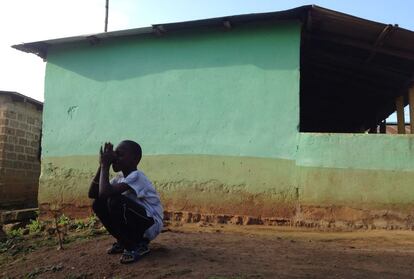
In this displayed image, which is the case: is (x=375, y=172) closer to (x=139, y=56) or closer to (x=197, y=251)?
(x=197, y=251)

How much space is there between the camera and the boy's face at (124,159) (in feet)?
14.4

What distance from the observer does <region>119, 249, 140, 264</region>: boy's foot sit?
13.8 feet

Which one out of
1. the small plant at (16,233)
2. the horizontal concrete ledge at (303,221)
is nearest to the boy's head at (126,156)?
the horizontal concrete ledge at (303,221)

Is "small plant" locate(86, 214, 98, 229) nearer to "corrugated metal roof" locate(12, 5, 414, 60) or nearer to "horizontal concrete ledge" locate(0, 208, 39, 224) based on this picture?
"horizontal concrete ledge" locate(0, 208, 39, 224)

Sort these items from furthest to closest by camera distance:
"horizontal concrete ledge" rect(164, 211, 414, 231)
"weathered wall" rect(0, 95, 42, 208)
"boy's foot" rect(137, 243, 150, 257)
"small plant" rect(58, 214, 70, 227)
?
"weathered wall" rect(0, 95, 42, 208) → "small plant" rect(58, 214, 70, 227) → "horizontal concrete ledge" rect(164, 211, 414, 231) → "boy's foot" rect(137, 243, 150, 257)

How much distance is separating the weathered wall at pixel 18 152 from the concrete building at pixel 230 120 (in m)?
2.63

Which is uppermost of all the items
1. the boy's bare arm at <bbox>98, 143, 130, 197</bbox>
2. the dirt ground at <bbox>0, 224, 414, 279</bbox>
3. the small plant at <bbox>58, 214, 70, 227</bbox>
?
the boy's bare arm at <bbox>98, 143, 130, 197</bbox>

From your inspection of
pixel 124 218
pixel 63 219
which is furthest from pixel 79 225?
pixel 124 218

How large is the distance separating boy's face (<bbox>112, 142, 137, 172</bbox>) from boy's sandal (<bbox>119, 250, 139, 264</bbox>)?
2.44ft

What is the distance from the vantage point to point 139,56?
27.9 feet

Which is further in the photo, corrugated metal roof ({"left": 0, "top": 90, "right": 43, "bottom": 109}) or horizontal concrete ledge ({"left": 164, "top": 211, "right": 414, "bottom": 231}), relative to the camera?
corrugated metal roof ({"left": 0, "top": 90, "right": 43, "bottom": 109})

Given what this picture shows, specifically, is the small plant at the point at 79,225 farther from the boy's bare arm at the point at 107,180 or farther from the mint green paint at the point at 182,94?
the boy's bare arm at the point at 107,180

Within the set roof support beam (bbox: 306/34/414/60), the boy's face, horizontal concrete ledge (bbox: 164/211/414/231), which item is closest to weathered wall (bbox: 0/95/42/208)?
horizontal concrete ledge (bbox: 164/211/414/231)

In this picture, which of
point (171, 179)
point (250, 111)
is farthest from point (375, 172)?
point (171, 179)
